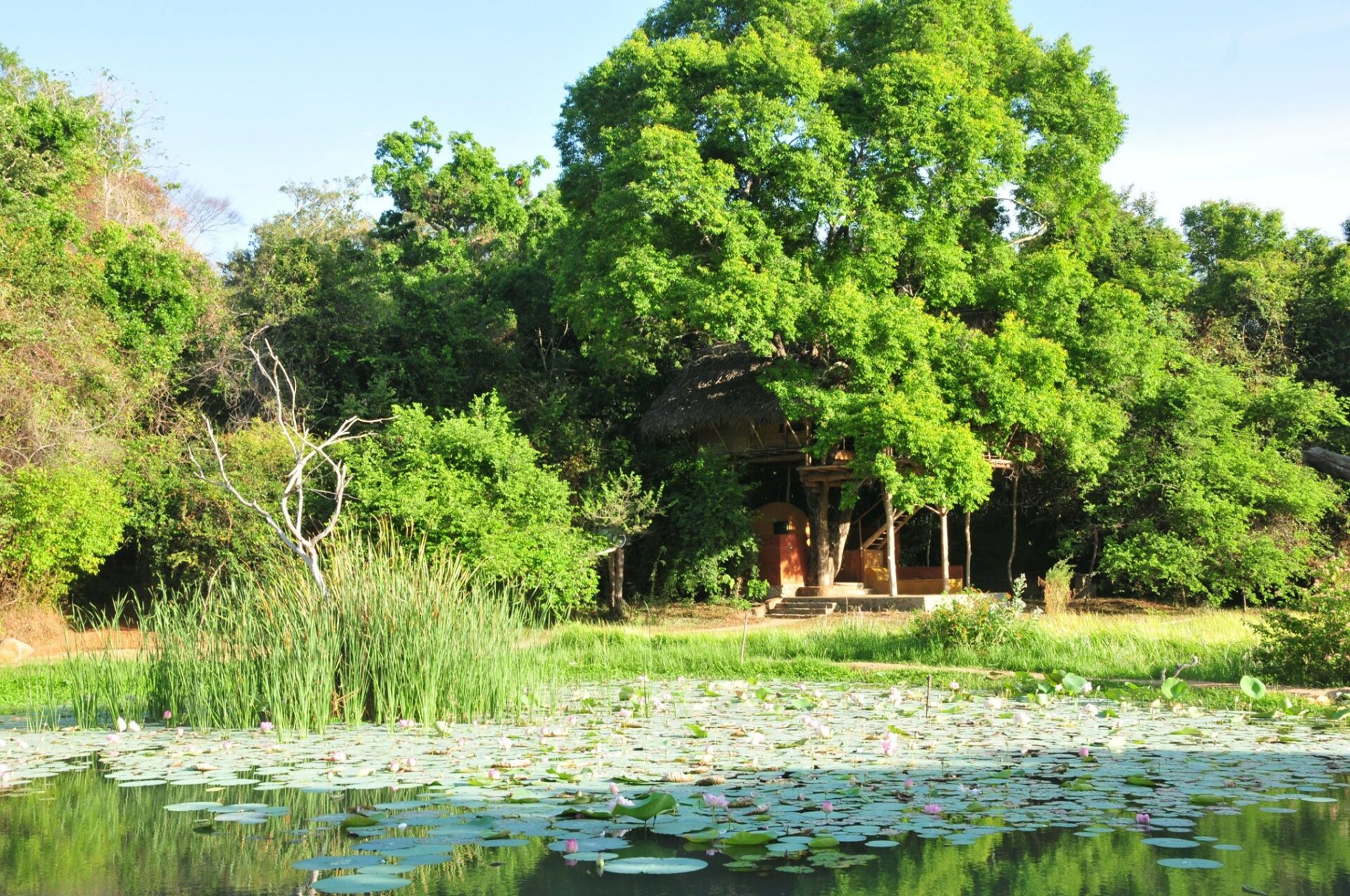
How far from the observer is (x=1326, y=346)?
2166 centimetres

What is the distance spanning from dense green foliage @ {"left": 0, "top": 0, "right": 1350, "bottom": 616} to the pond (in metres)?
8.91

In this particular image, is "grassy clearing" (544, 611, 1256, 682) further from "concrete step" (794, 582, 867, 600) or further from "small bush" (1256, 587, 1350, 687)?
"concrete step" (794, 582, 867, 600)

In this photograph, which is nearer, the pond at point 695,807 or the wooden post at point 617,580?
the pond at point 695,807

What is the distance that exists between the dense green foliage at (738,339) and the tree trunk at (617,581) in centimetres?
8

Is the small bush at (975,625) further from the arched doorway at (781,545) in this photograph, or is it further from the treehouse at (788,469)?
the arched doorway at (781,545)

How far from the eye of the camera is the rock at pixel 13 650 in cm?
1481

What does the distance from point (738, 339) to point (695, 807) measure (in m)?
13.0

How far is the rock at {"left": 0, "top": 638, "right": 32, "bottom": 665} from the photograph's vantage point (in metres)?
14.8

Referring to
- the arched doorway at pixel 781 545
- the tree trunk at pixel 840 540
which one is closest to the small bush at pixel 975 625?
the tree trunk at pixel 840 540

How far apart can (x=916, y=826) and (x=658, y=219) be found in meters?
14.1

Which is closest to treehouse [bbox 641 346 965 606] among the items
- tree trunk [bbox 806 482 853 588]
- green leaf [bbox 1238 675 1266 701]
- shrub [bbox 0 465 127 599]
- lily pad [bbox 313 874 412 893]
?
tree trunk [bbox 806 482 853 588]

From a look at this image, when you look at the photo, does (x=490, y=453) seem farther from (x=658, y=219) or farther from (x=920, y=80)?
(x=920, y=80)

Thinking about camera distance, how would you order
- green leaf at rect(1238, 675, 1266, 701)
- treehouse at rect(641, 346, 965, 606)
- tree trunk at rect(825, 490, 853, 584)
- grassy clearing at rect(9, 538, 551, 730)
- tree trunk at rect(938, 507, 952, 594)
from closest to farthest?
green leaf at rect(1238, 675, 1266, 701), grassy clearing at rect(9, 538, 551, 730), tree trunk at rect(938, 507, 952, 594), treehouse at rect(641, 346, 965, 606), tree trunk at rect(825, 490, 853, 584)

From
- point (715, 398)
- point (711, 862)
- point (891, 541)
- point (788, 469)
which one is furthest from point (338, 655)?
point (788, 469)
